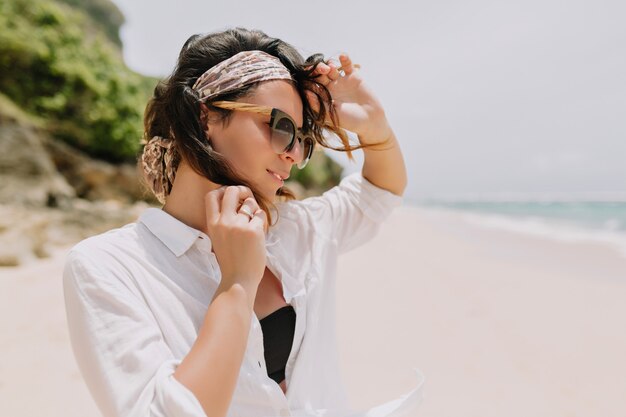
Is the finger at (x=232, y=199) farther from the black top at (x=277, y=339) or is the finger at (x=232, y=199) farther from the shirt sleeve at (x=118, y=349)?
the black top at (x=277, y=339)

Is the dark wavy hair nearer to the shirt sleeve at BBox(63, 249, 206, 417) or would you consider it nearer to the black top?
the black top

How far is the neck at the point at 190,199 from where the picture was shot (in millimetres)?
1482

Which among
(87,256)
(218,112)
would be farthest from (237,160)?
(87,256)

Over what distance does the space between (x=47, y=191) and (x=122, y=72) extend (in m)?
6.79

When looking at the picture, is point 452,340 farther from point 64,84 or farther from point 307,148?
point 64,84

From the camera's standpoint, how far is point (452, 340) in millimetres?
4965

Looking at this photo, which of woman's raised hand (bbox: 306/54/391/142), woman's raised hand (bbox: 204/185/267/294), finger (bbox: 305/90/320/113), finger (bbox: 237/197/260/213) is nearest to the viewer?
woman's raised hand (bbox: 204/185/267/294)

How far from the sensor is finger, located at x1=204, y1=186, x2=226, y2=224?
1.20 metres

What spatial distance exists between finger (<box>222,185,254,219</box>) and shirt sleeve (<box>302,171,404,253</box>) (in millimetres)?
785

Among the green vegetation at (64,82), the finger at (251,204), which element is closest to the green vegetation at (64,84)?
the green vegetation at (64,82)

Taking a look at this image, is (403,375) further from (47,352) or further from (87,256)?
(87,256)

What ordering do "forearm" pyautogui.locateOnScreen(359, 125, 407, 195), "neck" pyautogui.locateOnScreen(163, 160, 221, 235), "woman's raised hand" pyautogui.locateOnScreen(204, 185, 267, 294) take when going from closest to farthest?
"woman's raised hand" pyautogui.locateOnScreen(204, 185, 267, 294), "neck" pyautogui.locateOnScreen(163, 160, 221, 235), "forearm" pyautogui.locateOnScreen(359, 125, 407, 195)

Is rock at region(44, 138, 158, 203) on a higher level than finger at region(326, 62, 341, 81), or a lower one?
lower

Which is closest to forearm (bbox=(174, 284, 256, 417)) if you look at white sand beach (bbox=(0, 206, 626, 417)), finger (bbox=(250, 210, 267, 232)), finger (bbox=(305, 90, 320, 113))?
finger (bbox=(250, 210, 267, 232))
